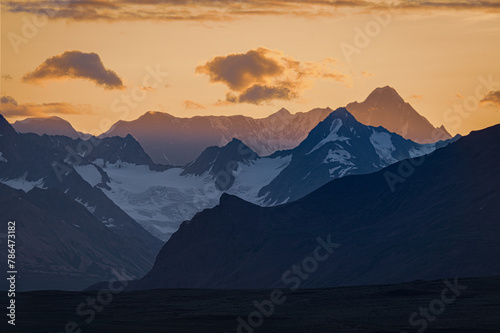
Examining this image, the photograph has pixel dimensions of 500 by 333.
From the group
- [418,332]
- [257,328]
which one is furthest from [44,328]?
[418,332]

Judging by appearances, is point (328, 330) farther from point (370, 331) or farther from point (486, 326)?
point (486, 326)

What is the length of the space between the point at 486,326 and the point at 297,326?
3499 cm

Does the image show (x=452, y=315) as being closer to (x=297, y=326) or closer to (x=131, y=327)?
(x=297, y=326)

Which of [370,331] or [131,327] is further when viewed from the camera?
[131,327]

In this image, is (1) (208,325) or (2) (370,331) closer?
(2) (370,331)

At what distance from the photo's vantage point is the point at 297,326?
192 m

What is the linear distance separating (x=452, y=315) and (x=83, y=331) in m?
70.9

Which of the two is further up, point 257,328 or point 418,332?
point 257,328

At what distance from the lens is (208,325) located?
652 ft

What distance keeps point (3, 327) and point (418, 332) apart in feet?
258

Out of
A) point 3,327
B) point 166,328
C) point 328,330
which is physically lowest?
point 328,330

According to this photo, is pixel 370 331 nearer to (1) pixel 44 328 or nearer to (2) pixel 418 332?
(2) pixel 418 332

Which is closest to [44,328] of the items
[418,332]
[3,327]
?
[3,327]

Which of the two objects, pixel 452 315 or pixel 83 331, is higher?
pixel 83 331
